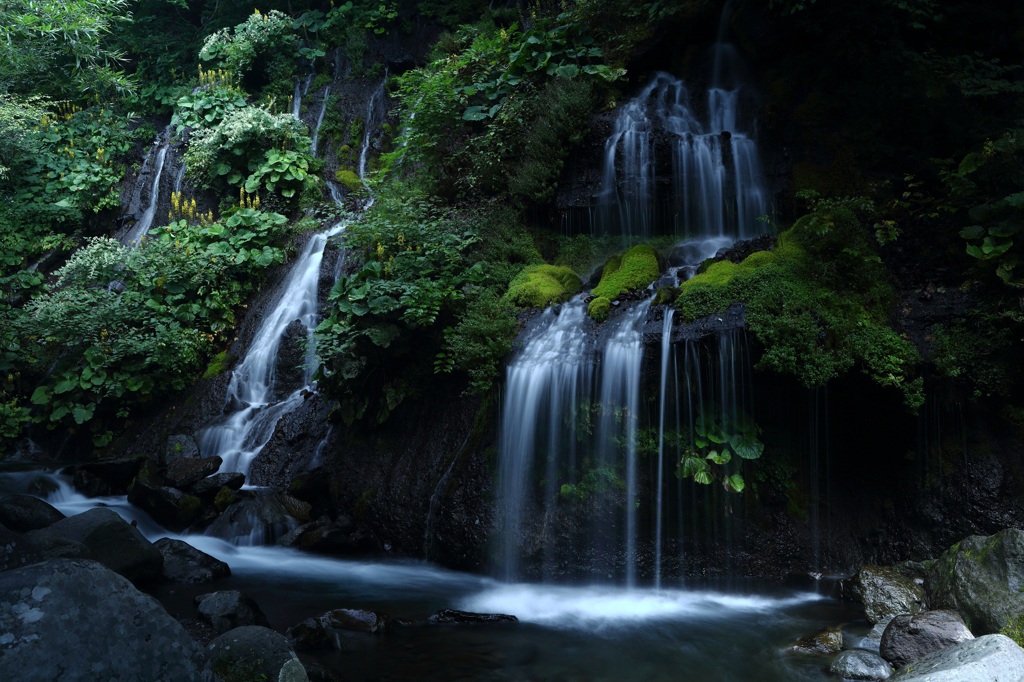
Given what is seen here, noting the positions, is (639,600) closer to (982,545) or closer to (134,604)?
(982,545)

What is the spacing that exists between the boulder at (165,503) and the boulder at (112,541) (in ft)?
6.25


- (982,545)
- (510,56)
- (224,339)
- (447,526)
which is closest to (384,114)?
(510,56)

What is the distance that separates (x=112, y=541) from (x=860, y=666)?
21.7ft

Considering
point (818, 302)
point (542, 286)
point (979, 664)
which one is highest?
point (542, 286)

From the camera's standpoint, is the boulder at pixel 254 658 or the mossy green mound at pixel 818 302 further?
the mossy green mound at pixel 818 302

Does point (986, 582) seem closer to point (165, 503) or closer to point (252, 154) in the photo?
point (165, 503)

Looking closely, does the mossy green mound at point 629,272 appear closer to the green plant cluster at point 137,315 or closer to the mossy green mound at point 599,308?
the mossy green mound at point 599,308

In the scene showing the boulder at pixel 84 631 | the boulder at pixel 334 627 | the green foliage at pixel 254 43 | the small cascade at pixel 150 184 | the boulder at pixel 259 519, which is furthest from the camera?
the green foliage at pixel 254 43

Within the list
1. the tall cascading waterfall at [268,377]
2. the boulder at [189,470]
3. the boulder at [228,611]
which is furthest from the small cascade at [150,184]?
the boulder at [228,611]

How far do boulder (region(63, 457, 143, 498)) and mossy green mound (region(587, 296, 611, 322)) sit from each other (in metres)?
7.22

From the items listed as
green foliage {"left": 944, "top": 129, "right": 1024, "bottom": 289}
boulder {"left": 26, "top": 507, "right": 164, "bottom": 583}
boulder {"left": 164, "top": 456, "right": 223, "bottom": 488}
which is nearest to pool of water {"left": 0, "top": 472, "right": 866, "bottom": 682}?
boulder {"left": 26, "top": 507, "right": 164, "bottom": 583}

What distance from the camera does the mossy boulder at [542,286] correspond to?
27.9ft

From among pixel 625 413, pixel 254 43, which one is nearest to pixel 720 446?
pixel 625 413

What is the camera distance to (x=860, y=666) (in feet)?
15.8
